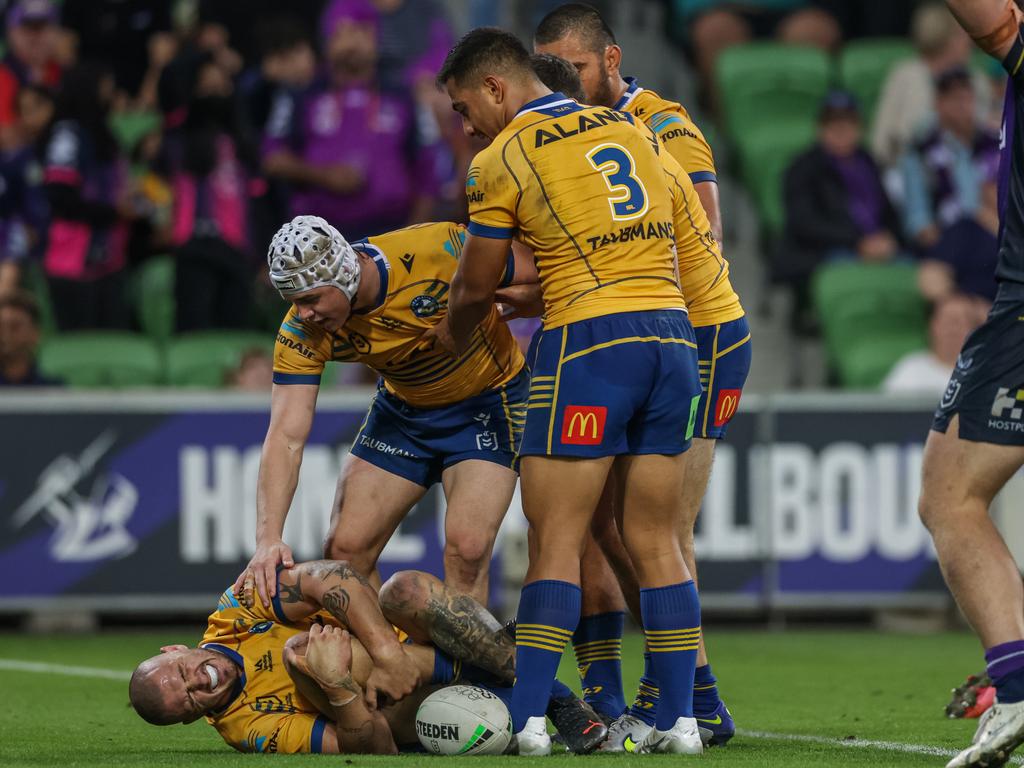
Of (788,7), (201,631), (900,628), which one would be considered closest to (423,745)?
(201,631)

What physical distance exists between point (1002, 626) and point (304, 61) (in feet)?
31.0

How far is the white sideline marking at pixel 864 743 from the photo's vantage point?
611 centimetres

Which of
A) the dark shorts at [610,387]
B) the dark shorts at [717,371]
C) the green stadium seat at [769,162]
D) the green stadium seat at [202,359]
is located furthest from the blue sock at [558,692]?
the green stadium seat at [769,162]

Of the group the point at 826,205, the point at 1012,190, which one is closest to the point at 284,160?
the point at 826,205

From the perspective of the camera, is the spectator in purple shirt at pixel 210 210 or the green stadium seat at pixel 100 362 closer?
the green stadium seat at pixel 100 362

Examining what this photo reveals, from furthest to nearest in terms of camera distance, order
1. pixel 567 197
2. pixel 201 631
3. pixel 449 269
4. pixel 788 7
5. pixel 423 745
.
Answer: pixel 788 7 → pixel 201 631 → pixel 449 269 → pixel 423 745 → pixel 567 197

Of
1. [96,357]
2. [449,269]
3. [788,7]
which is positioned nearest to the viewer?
[449,269]

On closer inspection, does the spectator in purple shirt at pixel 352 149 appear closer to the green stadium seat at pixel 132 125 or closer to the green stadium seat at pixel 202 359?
the green stadium seat at pixel 202 359

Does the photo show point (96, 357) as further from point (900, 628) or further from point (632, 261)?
point (632, 261)

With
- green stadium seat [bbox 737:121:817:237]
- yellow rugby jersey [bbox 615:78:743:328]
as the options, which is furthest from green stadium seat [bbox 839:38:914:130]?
yellow rugby jersey [bbox 615:78:743:328]

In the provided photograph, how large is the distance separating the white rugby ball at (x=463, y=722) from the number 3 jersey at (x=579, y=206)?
1287 millimetres

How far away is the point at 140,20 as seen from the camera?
48.2 feet

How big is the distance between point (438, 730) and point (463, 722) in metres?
0.12

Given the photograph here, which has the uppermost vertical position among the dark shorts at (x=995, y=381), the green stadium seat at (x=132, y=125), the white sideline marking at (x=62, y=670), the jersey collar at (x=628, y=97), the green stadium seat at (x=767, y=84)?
the green stadium seat at (x=767, y=84)
